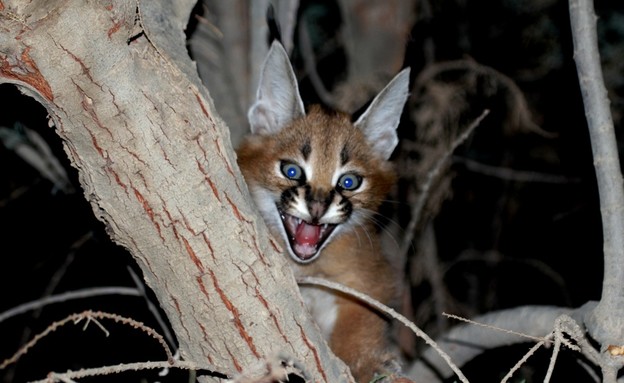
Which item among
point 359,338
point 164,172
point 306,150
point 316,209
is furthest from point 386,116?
point 164,172

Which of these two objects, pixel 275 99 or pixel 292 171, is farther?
pixel 275 99

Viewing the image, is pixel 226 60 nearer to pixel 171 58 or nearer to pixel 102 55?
pixel 171 58

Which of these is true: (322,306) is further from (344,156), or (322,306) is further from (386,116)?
(386,116)

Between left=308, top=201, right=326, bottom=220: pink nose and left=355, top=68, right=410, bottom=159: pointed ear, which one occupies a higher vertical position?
left=355, top=68, right=410, bottom=159: pointed ear

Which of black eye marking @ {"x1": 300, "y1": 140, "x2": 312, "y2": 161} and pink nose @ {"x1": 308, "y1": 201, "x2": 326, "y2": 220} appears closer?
pink nose @ {"x1": 308, "y1": 201, "x2": 326, "y2": 220}

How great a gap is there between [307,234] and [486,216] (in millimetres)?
3948

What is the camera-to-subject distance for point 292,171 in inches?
150

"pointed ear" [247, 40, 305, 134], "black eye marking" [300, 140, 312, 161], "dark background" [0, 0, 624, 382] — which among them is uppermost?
"pointed ear" [247, 40, 305, 134]

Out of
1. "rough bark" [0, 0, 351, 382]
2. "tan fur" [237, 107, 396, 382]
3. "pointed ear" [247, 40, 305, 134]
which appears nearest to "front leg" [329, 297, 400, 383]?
"tan fur" [237, 107, 396, 382]

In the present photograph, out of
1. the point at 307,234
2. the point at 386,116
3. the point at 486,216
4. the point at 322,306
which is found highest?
the point at 386,116

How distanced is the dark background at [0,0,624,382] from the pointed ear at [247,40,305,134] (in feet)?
6.56

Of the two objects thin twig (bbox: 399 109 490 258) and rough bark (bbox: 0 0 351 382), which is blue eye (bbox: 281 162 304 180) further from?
rough bark (bbox: 0 0 351 382)

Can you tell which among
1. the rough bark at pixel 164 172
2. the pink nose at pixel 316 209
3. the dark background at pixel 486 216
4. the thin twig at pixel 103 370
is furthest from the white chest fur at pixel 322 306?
the dark background at pixel 486 216

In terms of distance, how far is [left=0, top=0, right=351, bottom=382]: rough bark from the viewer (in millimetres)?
2119
